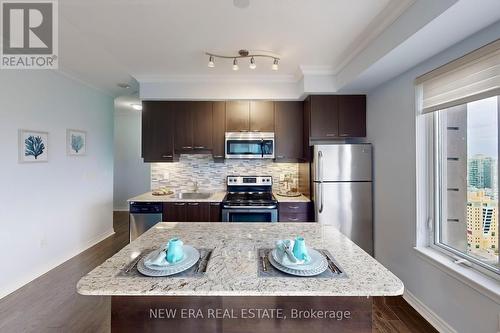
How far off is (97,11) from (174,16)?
1.99 feet

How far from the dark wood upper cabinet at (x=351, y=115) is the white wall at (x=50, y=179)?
390cm

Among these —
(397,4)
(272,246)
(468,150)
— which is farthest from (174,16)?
(468,150)

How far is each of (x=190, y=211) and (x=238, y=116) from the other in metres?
1.54

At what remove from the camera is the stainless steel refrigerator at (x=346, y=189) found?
10.0ft

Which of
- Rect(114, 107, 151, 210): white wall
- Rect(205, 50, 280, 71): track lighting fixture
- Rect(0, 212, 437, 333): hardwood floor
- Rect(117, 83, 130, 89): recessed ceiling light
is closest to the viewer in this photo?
Rect(0, 212, 437, 333): hardwood floor

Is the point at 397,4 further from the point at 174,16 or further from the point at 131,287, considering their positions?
the point at 131,287

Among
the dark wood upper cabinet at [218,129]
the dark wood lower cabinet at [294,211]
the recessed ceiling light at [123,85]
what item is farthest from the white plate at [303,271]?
the recessed ceiling light at [123,85]

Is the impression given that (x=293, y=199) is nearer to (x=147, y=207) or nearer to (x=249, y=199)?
(x=249, y=199)

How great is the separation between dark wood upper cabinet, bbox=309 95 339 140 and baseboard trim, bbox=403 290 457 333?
2037 mm

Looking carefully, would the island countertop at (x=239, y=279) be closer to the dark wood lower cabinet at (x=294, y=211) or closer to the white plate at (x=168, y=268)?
the white plate at (x=168, y=268)

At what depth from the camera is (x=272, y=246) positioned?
4.81ft

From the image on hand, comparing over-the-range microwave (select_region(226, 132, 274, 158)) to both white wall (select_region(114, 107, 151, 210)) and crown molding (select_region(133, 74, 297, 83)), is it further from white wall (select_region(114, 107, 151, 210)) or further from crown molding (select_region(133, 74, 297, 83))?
white wall (select_region(114, 107, 151, 210))

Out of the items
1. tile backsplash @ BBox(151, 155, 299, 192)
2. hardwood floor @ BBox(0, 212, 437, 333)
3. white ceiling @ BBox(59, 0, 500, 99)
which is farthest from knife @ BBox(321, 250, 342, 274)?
tile backsplash @ BBox(151, 155, 299, 192)

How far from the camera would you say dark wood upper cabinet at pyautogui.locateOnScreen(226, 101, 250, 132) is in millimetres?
3557
